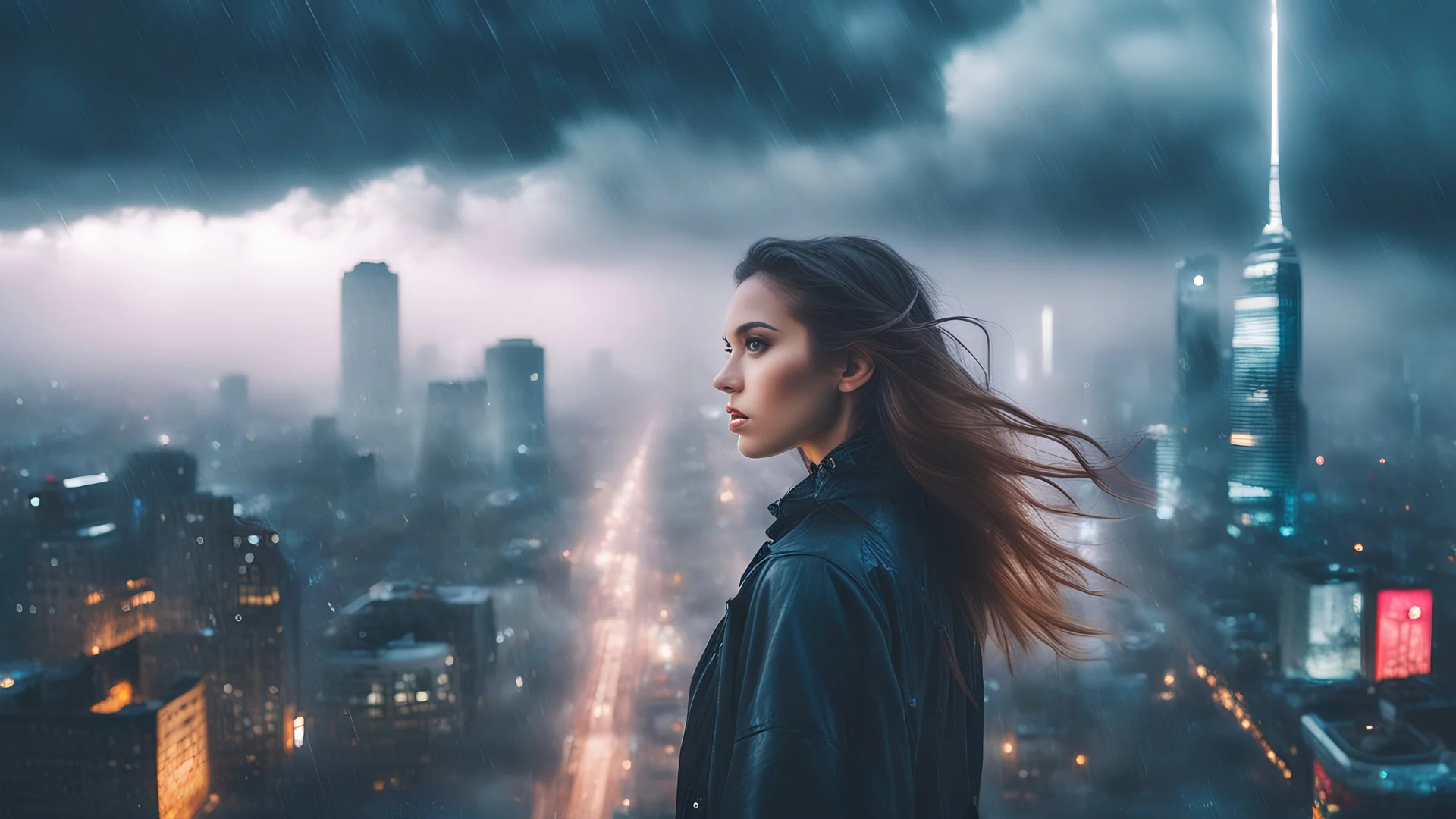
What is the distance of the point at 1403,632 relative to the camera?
873cm

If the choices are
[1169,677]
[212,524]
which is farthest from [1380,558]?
[212,524]

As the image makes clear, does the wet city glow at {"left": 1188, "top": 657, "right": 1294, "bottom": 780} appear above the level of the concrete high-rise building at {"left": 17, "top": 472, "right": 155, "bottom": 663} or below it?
below

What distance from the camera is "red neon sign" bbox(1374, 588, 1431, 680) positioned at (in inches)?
341

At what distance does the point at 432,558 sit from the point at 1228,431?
1231 cm

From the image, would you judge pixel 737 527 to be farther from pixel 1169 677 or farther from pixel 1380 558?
pixel 1380 558

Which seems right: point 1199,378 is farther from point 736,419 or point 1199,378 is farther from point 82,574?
point 82,574

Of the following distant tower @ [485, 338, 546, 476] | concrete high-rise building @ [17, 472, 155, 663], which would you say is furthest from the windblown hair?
distant tower @ [485, 338, 546, 476]

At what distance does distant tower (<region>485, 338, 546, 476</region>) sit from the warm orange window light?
5771 millimetres

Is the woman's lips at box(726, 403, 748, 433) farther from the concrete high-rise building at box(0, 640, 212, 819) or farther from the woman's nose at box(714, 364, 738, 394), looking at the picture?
the concrete high-rise building at box(0, 640, 212, 819)

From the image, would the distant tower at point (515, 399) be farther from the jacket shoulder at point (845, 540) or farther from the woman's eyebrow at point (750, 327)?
the jacket shoulder at point (845, 540)

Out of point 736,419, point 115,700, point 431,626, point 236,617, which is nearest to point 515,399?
point 431,626

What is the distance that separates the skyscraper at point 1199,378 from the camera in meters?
12.7

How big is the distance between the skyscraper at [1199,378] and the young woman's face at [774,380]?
13606 millimetres

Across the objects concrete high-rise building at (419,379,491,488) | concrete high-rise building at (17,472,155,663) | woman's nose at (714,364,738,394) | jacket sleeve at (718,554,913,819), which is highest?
woman's nose at (714,364,738,394)
